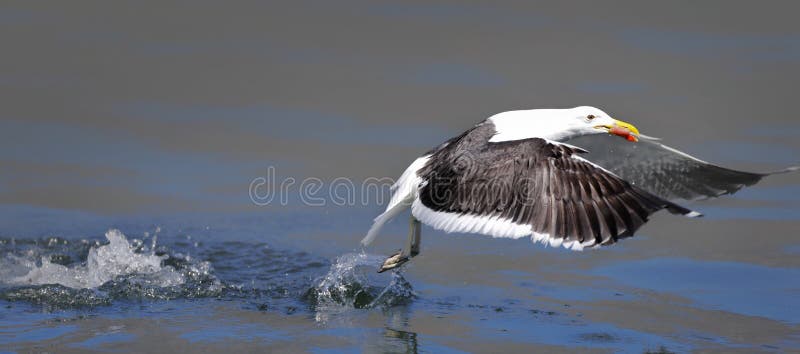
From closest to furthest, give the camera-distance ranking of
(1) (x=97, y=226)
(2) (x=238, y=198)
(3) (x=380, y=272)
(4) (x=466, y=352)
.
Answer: (4) (x=466, y=352) < (3) (x=380, y=272) < (1) (x=97, y=226) < (2) (x=238, y=198)

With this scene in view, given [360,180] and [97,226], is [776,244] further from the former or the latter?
[97,226]

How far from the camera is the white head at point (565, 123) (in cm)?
901

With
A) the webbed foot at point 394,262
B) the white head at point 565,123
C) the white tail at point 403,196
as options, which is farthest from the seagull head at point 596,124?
the webbed foot at point 394,262

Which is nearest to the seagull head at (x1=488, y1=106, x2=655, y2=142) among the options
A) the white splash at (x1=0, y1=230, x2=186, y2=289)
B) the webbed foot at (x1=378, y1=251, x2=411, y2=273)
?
the webbed foot at (x1=378, y1=251, x2=411, y2=273)

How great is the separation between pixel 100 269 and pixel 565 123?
360cm

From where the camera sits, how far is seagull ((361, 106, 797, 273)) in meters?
7.60

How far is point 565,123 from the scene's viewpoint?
912cm

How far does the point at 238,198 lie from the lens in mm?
11906

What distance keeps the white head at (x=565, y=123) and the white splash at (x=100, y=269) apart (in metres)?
2.74

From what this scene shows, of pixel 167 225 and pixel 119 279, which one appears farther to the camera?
pixel 167 225

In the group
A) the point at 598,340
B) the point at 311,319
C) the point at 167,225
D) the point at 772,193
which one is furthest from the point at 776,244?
the point at 167,225

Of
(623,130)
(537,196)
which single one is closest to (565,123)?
(623,130)

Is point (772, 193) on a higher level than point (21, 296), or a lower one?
higher

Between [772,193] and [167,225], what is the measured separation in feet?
19.2
